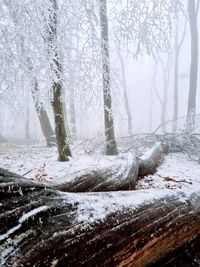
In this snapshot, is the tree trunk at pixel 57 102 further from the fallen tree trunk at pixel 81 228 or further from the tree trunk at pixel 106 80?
the fallen tree trunk at pixel 81 228

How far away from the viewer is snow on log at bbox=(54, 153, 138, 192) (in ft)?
10.8

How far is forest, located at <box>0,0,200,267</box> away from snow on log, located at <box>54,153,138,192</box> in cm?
1

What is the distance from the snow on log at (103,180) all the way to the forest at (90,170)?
1 cm

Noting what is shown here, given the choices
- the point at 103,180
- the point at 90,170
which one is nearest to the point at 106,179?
the point at 103,180

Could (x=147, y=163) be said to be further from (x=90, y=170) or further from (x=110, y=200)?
(x=110, y=200)

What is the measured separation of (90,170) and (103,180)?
21 centimetres

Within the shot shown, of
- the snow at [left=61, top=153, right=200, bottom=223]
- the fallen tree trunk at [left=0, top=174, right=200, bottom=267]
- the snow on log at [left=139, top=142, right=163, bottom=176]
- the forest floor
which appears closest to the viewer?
the fallen tree trunk at [left=0, top=174, right=200, bottom=267]

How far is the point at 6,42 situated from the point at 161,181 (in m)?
4.03

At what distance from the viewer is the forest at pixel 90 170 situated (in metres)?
2.04

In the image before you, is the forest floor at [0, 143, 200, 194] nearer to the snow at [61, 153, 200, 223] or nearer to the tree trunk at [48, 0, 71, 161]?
the tree trunk at [48, 0, 71, 161]

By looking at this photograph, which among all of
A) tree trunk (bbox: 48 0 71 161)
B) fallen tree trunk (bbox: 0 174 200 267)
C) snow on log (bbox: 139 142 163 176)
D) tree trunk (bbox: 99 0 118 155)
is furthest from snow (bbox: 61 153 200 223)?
tree trunk (bbox: 99 0 118 155)

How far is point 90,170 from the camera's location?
358 cm

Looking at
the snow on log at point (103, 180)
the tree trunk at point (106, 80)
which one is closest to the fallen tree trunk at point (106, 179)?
the snow on log at point (103, 180)

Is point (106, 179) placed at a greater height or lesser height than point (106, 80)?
lesser
